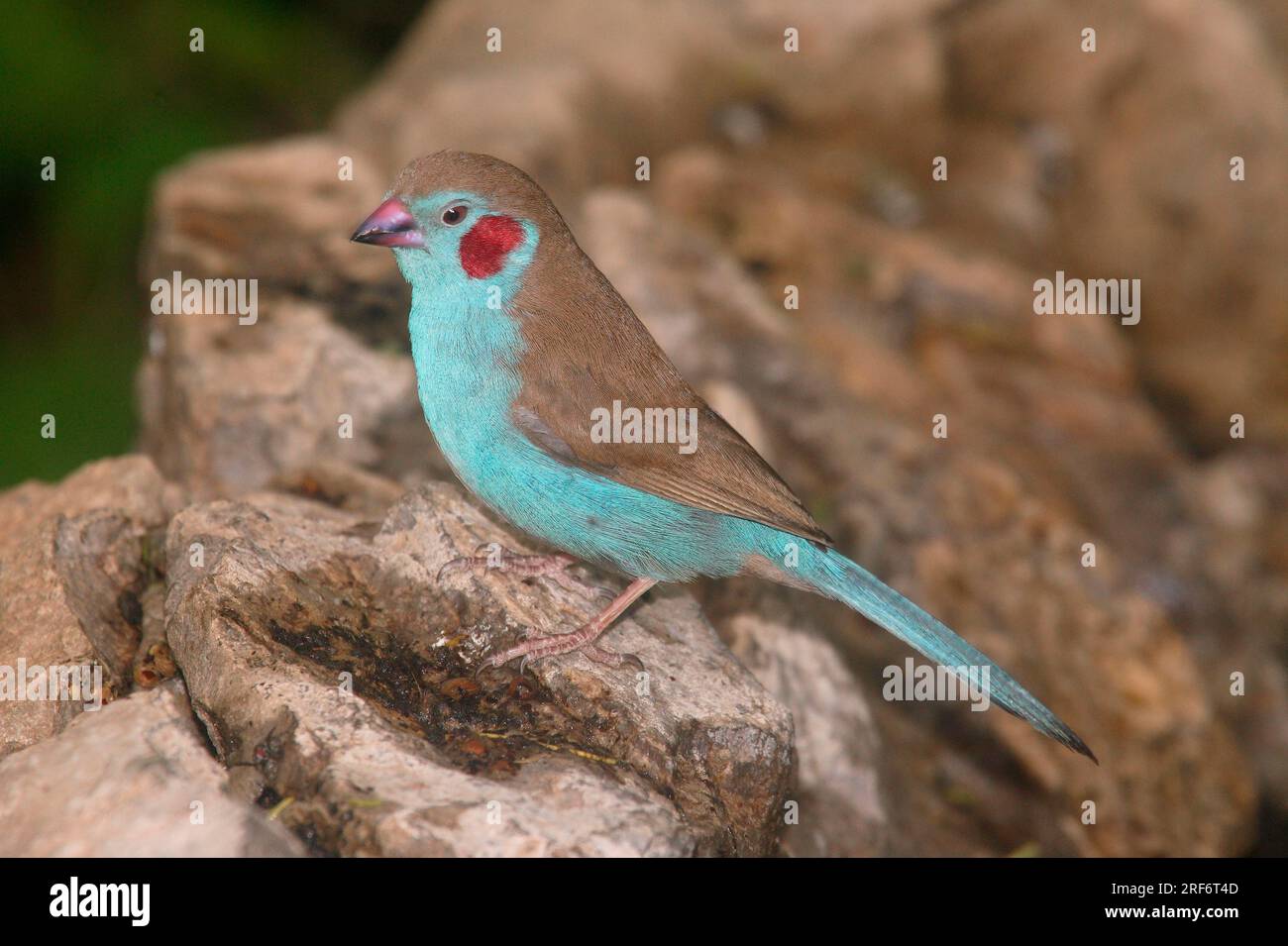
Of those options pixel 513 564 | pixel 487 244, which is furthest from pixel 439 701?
pixel 487 244

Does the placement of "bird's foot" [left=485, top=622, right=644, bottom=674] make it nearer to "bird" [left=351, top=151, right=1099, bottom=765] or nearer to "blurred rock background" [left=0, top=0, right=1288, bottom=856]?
"bird" [left=351, top=151, right=1099, bottom=765]

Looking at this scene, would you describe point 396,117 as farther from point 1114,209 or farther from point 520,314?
point 1114,209

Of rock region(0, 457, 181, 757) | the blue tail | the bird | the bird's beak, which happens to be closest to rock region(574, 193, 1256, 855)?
the blue tail

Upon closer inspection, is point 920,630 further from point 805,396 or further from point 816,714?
point 805,396

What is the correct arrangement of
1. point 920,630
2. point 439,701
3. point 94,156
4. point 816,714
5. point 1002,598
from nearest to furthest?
1. point 439,701
2. point 920,630
3. point 816,714
4. point 1002,598
5. point 94,156

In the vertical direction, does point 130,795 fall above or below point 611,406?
below
